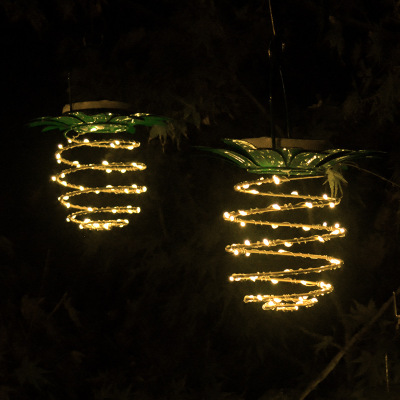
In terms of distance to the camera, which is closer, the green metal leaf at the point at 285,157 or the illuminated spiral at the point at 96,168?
the green metal leaf at the point at 285,157

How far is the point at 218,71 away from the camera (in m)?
4.36

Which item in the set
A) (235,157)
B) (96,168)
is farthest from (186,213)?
(235,157)

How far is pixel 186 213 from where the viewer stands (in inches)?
201

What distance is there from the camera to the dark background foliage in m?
4.30

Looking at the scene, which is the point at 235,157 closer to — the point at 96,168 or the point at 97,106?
the point at 97,106

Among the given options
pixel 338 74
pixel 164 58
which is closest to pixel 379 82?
pixel 338 74

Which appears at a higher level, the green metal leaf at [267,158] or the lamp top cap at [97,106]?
the lamp top cap at [97,106]

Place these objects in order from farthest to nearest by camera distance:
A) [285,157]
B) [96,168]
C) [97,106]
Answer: [96,168], [97,106], [285,157]

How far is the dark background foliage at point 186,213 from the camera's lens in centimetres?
430

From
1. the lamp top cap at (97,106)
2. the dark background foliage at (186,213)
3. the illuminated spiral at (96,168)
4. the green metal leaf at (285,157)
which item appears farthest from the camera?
the dark background foliage at (186,213)

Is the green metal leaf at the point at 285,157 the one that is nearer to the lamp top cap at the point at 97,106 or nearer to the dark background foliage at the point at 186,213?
the lamp top cap at the point at 97,106

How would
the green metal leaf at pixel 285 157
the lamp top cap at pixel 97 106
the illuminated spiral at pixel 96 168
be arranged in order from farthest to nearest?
1. the illuminated spiral at pixel 96 168
2. the lamp top cap at pixel 97 106
3. the green metal leaf at pixel 285 157

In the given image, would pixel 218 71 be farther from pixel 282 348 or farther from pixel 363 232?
pixel 282 348

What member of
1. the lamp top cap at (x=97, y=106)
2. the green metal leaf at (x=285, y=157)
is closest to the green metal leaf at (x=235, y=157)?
the green metal leaf at (x=285, y=157)
